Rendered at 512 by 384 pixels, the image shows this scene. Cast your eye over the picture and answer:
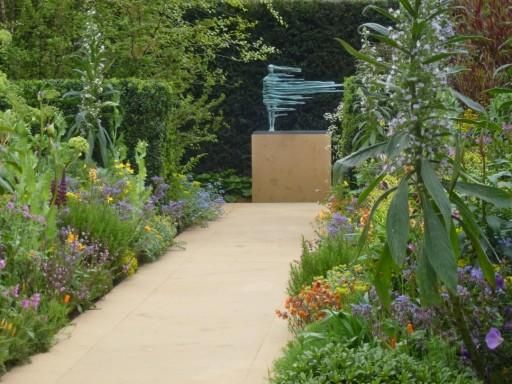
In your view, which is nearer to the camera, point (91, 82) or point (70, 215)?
point (70, 215)

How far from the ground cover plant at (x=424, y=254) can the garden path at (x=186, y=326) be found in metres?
0.46

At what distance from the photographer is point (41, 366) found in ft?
18.0

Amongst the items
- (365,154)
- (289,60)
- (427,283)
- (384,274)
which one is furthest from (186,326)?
(289,60)

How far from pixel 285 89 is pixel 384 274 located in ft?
34.6

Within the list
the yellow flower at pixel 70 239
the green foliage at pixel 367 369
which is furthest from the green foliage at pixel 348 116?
the green foliage at pixel 367 369

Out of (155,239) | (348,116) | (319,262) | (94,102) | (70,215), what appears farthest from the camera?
(348,116)

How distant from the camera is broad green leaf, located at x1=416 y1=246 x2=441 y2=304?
3764 millimetres

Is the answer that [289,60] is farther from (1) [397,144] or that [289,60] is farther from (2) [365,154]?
(1) [397,144]

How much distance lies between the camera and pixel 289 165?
566 inches

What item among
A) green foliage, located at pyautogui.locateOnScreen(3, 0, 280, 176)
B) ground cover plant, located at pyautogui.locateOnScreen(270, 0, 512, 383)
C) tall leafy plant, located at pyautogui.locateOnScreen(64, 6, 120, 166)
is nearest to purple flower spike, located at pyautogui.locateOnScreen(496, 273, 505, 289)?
ground cover plant, located at pyautogui.locateOnScreen(270, 0, 512, 383)

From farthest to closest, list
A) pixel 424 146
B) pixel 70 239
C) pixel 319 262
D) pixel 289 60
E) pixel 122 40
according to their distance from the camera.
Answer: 1. pixel 289 60
2. pixel 122 40
3. pixel 70 239
4. pixel 319 262
5. pixel 424 146

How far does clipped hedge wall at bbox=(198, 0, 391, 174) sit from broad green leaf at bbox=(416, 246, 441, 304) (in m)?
11.3

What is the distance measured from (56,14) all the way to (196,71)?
2.24 metres

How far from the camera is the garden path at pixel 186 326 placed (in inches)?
210
